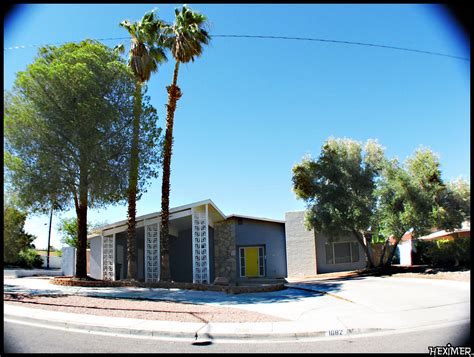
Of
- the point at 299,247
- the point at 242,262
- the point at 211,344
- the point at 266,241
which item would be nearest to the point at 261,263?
the point at 242,262

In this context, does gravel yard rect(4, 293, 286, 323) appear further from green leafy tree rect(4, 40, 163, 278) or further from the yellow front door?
the yellow front door

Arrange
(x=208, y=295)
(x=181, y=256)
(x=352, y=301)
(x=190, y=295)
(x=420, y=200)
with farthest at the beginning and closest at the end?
(x=181, y=256) → (x=420, y=200) → (x=208, y=295) → (x=190, y=295) → (x=352, y=301)

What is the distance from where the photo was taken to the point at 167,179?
19.3 meters

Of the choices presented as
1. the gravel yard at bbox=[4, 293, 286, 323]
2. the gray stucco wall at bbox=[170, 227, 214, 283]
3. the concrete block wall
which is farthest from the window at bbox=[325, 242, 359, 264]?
the concrete block wall

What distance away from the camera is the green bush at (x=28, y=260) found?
3450cm

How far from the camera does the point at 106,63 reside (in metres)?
18.0

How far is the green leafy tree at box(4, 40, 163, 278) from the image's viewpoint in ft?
53.9

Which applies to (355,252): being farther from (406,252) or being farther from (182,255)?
(182,255)

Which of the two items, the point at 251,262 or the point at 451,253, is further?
the point at 251,262

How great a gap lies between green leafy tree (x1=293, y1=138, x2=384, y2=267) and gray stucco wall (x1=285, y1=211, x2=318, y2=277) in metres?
2.36

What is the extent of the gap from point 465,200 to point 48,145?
21.3 meters

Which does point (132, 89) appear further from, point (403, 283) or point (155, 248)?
point (403, 283)

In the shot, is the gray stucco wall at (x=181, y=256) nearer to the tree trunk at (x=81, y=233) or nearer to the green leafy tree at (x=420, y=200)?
the tree trunk at (x=81, y=233)

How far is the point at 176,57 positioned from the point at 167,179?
5.81m
